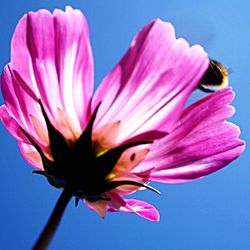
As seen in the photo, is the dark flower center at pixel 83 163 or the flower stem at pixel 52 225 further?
the dark flower center at pixel 83 163

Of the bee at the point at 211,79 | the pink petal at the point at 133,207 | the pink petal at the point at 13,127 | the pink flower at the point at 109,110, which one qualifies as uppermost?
the bee at the point at 211,79

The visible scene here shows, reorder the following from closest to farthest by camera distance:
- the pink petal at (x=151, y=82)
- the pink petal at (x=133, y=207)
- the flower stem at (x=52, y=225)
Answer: the flower stem at (x=52, y=225) → the pink petal at (x=151, y=82) → the pink petal at (x=133, y=207)

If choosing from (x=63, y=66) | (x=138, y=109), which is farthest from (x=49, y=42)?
(x=138, y=109)

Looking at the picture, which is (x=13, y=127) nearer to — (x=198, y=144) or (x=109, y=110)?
(x=109, y=110)

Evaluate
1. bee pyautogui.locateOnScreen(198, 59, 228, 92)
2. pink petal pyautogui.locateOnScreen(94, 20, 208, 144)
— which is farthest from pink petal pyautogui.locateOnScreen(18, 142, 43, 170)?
bee pyautogui.locateOnScreen(198, 59, 228, 92)

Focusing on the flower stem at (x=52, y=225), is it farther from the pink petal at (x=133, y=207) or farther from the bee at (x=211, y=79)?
the bee at (x=211, y=79)

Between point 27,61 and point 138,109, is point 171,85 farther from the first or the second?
point 27,61

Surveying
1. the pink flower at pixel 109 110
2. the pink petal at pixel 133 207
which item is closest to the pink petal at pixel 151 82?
the pink flower at pixel 109 110
